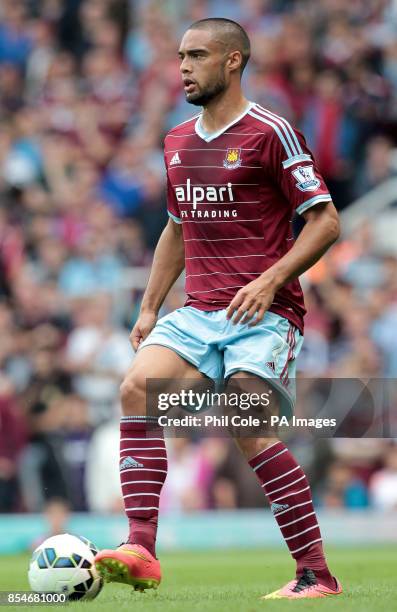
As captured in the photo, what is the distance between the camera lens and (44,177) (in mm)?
16375

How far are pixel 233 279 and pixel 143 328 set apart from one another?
0.65 m

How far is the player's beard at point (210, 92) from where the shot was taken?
667 cm

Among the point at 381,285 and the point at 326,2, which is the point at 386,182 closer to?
the point at 381,285

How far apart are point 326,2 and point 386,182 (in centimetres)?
280

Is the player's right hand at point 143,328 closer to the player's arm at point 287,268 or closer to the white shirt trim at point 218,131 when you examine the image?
the player's arm at point 287,268

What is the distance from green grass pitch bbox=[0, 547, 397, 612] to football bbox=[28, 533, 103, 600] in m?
0.10

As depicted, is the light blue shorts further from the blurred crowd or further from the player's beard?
the blurred crowd

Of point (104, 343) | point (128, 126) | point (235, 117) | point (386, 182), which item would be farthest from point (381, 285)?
point (235, 117)

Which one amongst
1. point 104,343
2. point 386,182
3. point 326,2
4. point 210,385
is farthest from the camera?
point 326,2

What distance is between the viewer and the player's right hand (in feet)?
23.2

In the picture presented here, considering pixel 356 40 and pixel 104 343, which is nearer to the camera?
pixel 104 343

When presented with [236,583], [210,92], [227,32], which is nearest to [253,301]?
[210,92]

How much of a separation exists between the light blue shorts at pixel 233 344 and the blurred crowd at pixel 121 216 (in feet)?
20.2

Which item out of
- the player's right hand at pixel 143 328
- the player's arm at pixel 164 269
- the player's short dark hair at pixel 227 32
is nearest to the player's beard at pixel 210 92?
the player's short dark hair at pixel 227 32
